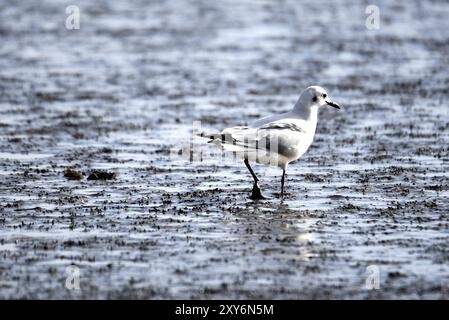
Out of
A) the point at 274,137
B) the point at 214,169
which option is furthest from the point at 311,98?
the point at 214,169

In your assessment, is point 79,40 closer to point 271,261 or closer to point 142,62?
point 142,62

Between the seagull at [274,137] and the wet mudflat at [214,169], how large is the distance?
598 mm

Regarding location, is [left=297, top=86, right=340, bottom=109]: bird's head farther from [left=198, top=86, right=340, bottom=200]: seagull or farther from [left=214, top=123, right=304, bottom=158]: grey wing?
[left=214, top=123, right=304, bottom=158]: grey wing

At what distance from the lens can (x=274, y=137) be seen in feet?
46.1

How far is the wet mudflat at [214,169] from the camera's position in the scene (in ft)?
35.0

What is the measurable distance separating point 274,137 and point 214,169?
2584 millimetres

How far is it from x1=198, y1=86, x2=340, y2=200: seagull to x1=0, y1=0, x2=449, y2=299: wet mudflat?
1.96 feet

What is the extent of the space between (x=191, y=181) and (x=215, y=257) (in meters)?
4.38

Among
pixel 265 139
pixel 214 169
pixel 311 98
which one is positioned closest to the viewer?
pixel 265 139

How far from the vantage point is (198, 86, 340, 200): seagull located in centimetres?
1390

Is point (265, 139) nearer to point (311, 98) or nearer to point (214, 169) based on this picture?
point (311, 98)

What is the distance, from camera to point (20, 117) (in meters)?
20.9

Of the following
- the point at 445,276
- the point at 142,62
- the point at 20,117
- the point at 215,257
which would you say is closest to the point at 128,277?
the point at 215,257

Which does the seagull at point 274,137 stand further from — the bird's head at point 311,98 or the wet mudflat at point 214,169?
the wet mudflat at point 214,169
